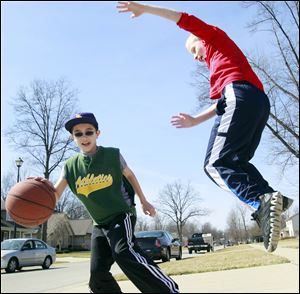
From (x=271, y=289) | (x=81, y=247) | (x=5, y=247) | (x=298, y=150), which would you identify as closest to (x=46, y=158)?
(x=5, y=247)

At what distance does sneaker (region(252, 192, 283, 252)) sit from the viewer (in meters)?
2.87

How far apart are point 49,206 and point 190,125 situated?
5.20 ft

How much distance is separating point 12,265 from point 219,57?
1778 centimetres

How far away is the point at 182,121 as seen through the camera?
3707 millimetres

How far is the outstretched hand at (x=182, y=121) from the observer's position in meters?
3.70

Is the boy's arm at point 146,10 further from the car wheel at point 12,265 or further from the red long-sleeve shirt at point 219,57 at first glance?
the car wheel at point 12,265

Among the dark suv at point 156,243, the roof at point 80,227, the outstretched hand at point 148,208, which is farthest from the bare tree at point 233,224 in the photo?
the roof at point 80,227

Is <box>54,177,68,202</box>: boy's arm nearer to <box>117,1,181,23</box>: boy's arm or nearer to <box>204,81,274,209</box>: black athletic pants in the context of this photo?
<box>204,81,274,209</box>: black athletic pants

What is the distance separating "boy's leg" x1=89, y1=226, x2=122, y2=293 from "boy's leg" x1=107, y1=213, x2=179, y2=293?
200mm

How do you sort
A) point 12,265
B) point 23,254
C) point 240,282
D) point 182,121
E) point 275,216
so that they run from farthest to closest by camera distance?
point 23,254 → point 12,265 → point 240,282 → point 182,121 → point 275,216

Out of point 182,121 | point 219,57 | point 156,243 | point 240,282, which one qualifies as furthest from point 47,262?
point 219,57

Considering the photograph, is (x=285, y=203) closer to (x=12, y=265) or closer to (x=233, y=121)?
(x=233, y=121)

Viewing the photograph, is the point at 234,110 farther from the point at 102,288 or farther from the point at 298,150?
the point at 298,150

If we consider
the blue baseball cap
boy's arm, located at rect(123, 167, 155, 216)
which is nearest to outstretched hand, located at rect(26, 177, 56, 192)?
the blue baseball cap
